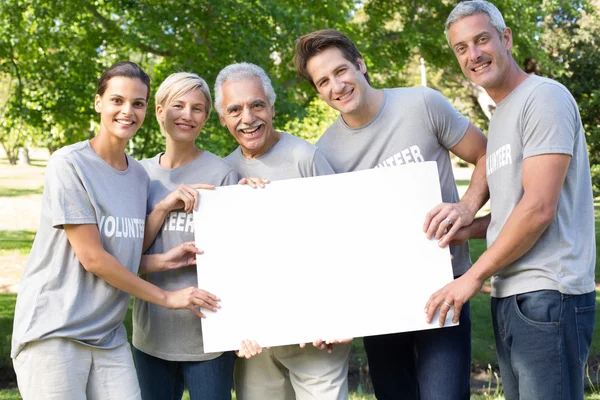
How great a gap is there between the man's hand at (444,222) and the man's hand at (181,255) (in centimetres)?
99

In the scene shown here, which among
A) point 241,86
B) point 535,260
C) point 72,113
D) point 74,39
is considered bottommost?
point 535,260

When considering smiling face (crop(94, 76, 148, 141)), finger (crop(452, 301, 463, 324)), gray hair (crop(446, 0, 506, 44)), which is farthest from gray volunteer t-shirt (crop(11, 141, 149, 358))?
gray hair (crop(446, 0, 506, 44))

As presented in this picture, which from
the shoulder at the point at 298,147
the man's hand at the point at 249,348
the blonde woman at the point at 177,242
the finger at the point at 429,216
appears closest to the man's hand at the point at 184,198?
the blonde woman at the point at 177,242

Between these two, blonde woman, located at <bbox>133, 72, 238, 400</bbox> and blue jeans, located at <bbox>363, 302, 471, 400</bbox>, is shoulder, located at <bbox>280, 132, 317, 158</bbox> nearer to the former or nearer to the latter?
blonde woman, located at <bbox>133, 72, 238, 400</bbox>

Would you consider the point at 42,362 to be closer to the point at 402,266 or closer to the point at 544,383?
the point at 402,266

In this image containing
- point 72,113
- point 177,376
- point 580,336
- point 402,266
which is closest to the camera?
point 580,336

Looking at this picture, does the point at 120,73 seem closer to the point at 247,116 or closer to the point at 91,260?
the point at 247,116

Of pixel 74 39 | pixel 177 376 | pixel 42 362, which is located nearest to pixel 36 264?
pixel 42 362

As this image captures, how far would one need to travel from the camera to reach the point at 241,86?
9.66ft

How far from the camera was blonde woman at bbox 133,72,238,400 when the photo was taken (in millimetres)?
2900

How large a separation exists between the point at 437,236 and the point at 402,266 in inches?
7.8

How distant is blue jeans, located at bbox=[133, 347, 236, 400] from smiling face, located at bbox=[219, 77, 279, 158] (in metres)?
0.99

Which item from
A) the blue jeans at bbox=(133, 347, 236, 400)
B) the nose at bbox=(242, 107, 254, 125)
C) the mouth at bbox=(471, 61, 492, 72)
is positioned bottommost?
the blue jeans at bbox=(133, 347, 236, 400)

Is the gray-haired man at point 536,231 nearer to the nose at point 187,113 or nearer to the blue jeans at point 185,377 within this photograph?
the blue jeans at point 185,377
